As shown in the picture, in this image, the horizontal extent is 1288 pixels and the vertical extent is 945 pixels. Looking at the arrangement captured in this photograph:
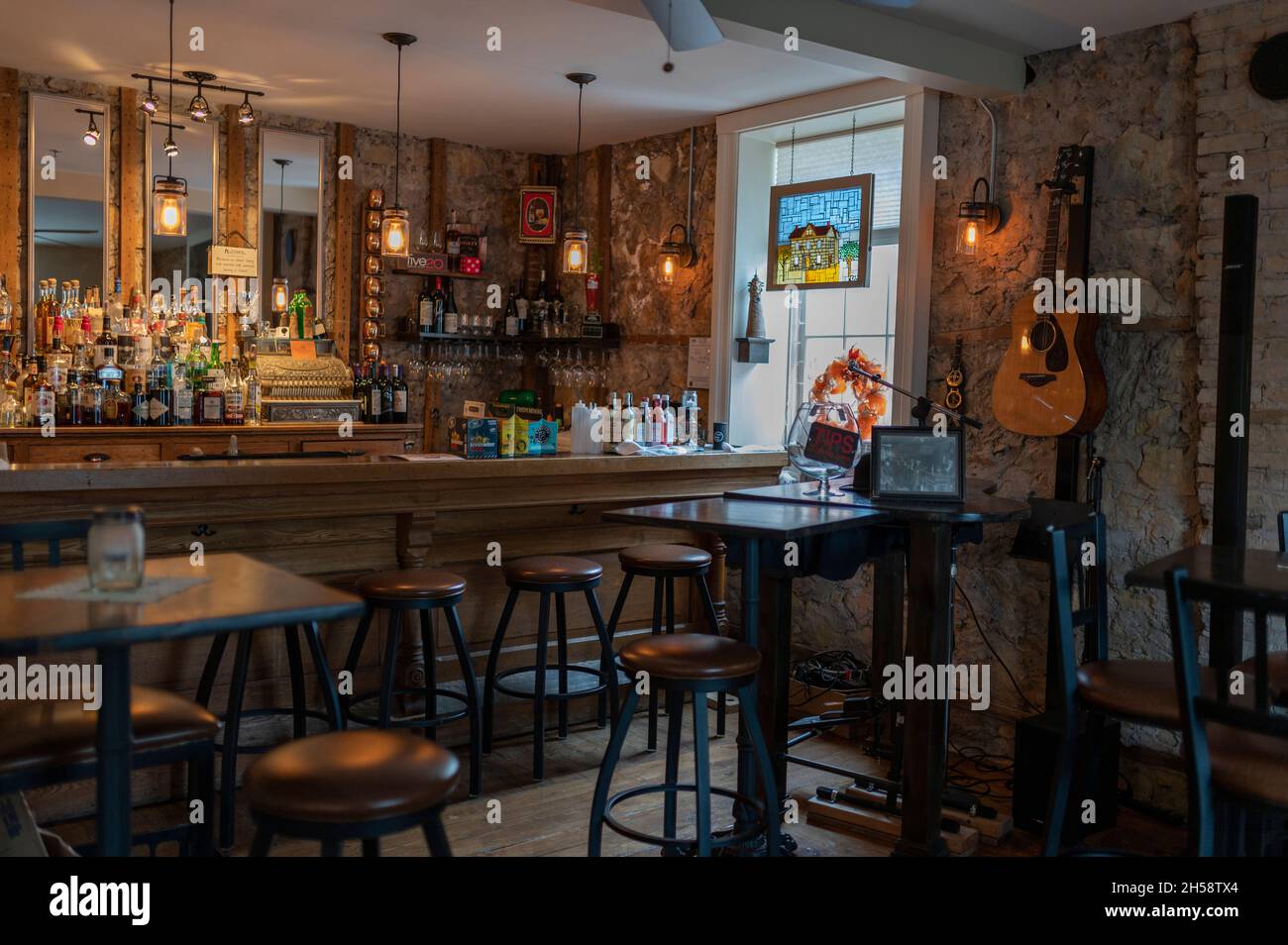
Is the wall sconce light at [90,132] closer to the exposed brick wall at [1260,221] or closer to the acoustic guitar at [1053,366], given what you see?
the acoustic guitar at [1053,366]

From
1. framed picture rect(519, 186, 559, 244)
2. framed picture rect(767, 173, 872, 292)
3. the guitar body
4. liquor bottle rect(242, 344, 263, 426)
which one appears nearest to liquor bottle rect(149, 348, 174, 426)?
liquor bottle rect(242, 344, 263, 426)

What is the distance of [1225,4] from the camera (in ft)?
13.2

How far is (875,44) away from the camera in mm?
4191

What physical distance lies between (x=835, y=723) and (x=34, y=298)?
193 inches

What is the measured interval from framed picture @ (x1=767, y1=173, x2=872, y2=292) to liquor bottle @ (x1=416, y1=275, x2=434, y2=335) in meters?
2.27

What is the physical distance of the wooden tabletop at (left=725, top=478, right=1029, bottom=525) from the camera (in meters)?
3.16

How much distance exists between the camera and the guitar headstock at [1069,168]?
438 cm

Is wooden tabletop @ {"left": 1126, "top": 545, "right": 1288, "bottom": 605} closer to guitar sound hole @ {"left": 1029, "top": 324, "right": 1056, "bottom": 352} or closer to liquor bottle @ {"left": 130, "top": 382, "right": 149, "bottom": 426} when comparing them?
guitar sound hole @ {"left": 1029, "top": 324, "right": 1056, "bottom": 352}

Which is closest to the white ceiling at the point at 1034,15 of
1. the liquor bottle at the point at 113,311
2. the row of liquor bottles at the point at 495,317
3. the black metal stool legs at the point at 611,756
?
the black metal stool legs at the point at 611,756

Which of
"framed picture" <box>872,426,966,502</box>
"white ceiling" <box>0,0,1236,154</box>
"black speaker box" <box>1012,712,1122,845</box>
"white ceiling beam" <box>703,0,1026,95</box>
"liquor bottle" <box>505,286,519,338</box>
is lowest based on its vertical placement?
"black speaker box" <box>1012,712,1122,845</box>

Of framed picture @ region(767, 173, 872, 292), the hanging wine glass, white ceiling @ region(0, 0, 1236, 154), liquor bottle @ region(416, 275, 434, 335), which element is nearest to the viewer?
the hanging wine glass

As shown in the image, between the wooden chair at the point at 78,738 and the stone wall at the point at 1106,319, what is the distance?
3.45 m
